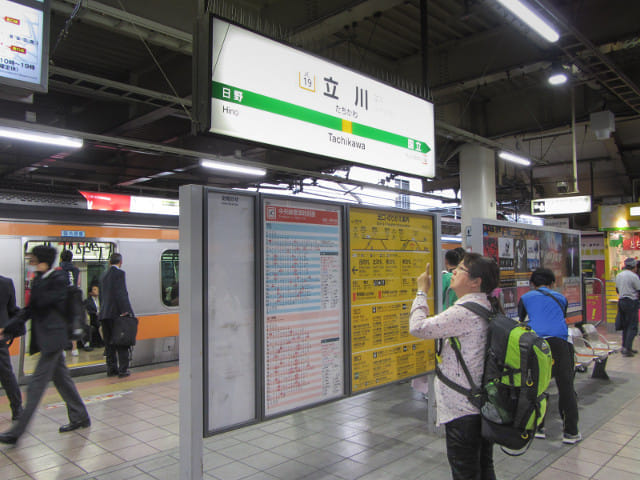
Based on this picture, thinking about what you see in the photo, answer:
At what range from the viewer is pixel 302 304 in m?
3.46

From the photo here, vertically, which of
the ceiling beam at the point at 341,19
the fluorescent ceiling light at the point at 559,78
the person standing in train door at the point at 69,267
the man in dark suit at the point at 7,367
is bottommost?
the man in dark suit at the point at 7,367

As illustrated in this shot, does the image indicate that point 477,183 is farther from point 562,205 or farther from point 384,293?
point 384,293

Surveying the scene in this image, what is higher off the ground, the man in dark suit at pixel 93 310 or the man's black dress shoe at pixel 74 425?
the man in dark suit at pixel 93 310

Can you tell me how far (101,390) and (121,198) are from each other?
10.3ft

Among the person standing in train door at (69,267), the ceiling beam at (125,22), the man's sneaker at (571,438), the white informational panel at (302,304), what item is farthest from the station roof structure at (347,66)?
the man's sneaker at (571,438)

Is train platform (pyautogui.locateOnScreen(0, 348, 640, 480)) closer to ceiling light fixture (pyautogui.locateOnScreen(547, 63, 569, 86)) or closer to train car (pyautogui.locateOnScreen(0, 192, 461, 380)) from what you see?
train car (pyautogui.locateOnScreen(0, 192, 461, 380))

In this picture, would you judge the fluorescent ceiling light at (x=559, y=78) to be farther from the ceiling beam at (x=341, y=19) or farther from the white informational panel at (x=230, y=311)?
the white informational panel at (x=230, y=311)

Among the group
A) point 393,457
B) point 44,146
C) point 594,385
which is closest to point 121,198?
point 44,146

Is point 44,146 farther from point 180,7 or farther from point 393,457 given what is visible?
point 393,457

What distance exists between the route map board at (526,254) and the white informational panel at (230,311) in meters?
2.79

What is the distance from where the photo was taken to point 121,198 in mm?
7871

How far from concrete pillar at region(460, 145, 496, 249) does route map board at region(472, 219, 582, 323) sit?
9.15 feet

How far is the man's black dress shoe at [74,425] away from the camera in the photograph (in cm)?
470

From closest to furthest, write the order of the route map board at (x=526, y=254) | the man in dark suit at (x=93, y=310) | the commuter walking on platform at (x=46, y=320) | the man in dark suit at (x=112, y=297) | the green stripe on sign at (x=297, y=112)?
the green stripe on sign at (x=297, y=112) < the commuter walking on platform at (x=46, y=320) < the route map board at (x=526, y=254) < the man in dark suit at (x=112, y=297) < the man in dark suit at (x=93, y=310)
